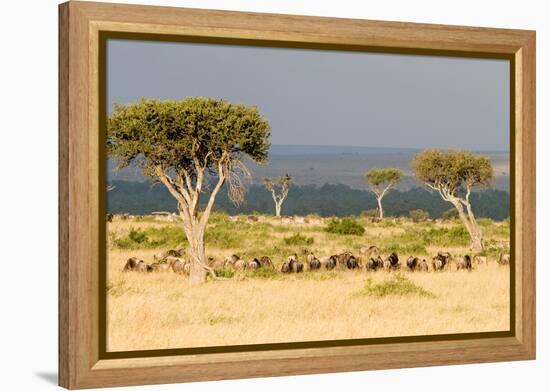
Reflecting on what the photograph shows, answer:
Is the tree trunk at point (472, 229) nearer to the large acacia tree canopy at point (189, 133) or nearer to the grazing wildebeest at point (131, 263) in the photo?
the large acacia tree canopy at point (189, 133)

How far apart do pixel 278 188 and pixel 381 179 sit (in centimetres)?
118

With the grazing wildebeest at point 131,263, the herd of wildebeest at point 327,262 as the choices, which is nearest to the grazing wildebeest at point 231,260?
the herd of wildebeest at point 327,262

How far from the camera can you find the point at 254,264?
1355 cm

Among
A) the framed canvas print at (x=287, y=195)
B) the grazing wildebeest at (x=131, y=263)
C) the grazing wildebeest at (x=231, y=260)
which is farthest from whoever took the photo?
the grazing wildebeest at (x=231, y=260)

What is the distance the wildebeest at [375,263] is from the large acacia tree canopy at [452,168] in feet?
3.20

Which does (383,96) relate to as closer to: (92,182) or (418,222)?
(418,222)

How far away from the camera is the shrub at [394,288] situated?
45.9 feet

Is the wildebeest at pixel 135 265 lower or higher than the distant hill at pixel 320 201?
lower

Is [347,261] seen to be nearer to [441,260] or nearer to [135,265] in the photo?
[441,260]

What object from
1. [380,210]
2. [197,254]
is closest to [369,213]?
[380,210]

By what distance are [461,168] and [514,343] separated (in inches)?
77.4

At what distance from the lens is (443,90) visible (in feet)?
47.4

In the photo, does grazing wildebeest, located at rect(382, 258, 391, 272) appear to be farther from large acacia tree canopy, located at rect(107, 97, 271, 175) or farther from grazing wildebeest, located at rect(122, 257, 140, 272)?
grazing wildebeest, located at rect(122, 257, 140, 272)

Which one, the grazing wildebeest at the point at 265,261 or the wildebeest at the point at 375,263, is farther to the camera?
the wildebeest at the point at 375,263
